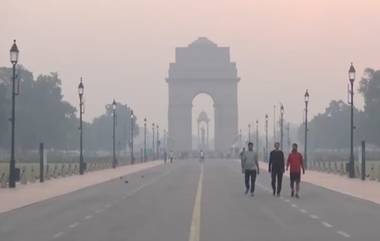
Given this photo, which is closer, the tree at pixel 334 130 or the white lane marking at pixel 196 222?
the white lane marking at pixel 196 222

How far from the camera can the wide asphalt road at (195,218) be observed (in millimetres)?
18953

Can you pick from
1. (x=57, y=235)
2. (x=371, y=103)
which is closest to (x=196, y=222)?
(x=57, y=235)

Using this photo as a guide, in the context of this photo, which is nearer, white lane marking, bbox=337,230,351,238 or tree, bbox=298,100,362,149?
white lane marking, bbox=337,230,351,238

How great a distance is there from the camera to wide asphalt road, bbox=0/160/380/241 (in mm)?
18953

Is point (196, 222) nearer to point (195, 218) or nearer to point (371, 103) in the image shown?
point (195, 218)

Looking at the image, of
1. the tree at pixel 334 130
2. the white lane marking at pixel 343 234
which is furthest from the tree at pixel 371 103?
the white lane marking at pixel 343 234

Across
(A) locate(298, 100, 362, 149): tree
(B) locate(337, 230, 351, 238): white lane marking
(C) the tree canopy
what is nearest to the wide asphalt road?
(B) locate(337, 230, 351, 238): white lane marking

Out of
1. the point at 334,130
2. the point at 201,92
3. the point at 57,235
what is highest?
the point at 201,92

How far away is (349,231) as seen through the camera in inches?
784

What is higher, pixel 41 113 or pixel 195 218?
pixel 41 113

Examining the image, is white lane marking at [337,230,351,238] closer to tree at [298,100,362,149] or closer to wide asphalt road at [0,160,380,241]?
wide asphalt road at [0,160,380,241]

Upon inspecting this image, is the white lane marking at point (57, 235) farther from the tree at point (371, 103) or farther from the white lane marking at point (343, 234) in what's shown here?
the tree at point (371, 103)

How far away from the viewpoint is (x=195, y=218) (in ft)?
77.6

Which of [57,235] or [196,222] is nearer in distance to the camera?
[57,235]
